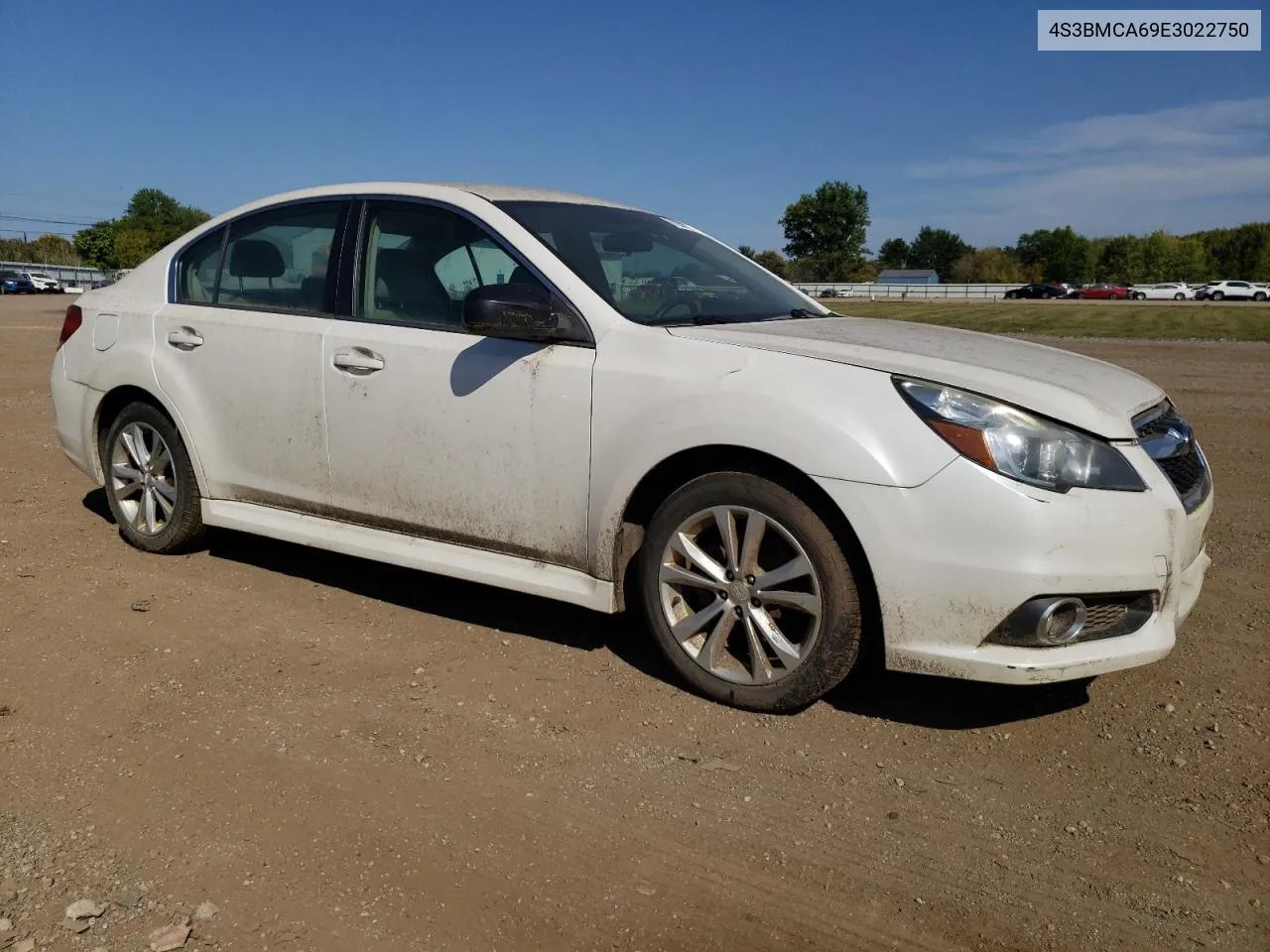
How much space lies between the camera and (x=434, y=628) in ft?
14.9

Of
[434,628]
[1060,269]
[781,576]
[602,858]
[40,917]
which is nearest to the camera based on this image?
[40,917]

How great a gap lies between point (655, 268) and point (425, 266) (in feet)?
3.07

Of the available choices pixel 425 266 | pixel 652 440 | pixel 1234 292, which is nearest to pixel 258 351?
pixel 425 266

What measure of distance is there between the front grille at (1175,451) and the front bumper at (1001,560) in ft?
0.42

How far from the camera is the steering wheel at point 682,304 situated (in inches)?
165

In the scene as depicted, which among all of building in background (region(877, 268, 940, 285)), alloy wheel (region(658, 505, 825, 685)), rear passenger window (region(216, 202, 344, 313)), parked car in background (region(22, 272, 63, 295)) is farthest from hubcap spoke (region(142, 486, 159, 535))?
building in background (region(877, 268, 940, 285))

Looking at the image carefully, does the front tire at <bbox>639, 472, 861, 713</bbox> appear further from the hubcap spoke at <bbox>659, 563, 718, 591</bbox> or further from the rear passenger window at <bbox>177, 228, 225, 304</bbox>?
the rear passenger window at <bbox>177, 228, 225, 304</bbox>

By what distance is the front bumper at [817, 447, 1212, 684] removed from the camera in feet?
10.6

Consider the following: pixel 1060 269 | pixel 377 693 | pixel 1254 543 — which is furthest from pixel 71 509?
pixel 1060 269

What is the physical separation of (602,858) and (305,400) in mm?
2552

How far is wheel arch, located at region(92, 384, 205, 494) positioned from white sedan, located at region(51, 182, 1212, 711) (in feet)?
0.06

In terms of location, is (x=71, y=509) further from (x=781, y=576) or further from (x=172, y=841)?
(x=781, y=576)

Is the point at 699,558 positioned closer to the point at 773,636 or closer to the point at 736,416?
the point at 773,636

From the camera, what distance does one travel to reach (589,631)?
4570mm
